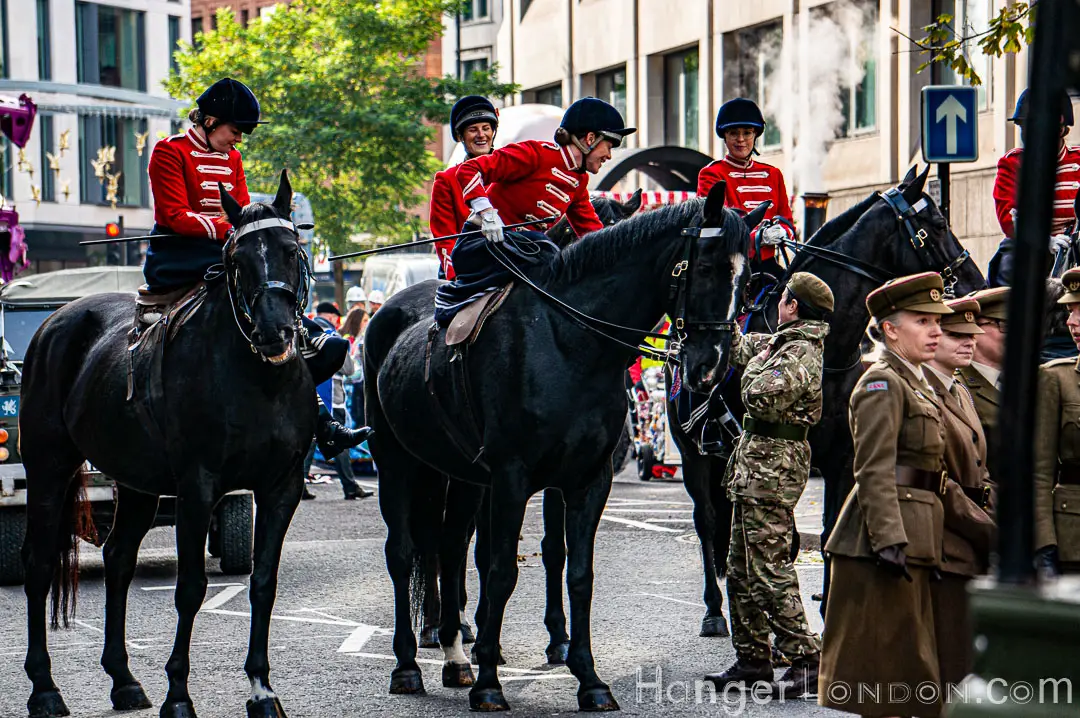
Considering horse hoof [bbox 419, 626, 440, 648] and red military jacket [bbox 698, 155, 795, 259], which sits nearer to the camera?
horse hoof [bbox 419, 626, 440, 648]

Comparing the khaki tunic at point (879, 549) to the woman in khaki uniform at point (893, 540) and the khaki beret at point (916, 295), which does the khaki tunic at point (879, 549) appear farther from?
the khaki beret at point (916, 295)

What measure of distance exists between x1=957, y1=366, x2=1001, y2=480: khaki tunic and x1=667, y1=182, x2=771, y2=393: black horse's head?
110 cm

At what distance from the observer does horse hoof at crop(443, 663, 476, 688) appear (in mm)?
8359

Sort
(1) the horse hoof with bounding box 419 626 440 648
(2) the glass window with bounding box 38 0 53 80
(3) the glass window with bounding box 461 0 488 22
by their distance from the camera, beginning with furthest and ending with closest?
(2) the glass window with bounding box 38 0 53 80
(3) the glass window with bounding box 461 0 488 22
(1) the horse hoof with bounding box 419 626 440 648

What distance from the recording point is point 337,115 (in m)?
45.8

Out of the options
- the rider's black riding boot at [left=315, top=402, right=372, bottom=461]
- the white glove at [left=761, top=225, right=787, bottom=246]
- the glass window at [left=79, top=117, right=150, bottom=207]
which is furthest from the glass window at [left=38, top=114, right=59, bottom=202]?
the white glove at [left=761, top=225, right=787, bottom=246]

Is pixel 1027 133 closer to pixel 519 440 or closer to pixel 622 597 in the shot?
pixel 519 440

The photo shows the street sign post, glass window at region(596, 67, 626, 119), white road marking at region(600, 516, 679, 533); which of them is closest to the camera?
the street sign post

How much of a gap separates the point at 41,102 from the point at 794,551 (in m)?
57.9

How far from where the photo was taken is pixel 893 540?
5891 mm

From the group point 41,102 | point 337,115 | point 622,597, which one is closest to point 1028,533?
point 622,597

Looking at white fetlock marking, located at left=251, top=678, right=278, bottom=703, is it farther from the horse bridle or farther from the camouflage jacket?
the camouflage jacket

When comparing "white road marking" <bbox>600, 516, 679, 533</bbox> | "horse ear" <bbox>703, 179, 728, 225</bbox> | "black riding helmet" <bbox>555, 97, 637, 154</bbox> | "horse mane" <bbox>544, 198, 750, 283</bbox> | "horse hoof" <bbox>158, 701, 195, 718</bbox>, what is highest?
"black riding helmet" <bbox>555, 97, 637, 154</bbox>

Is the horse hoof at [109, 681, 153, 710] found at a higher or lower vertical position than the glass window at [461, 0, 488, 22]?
lower
